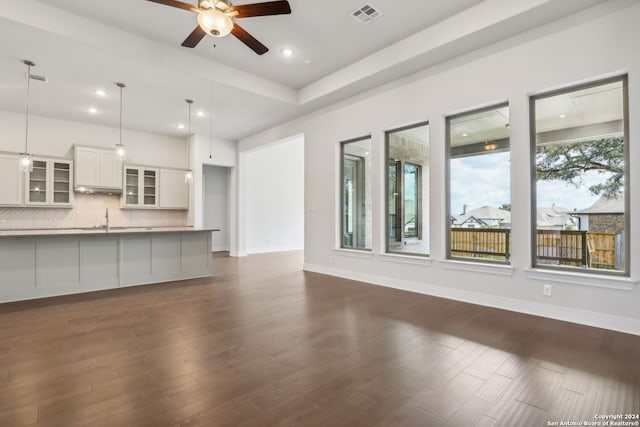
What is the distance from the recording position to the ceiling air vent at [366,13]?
3650 mm

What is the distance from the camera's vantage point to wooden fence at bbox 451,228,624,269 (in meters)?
3.27

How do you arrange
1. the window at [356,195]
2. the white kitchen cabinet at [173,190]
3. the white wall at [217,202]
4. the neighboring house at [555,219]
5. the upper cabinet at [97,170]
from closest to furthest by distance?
the neighboring house at [555,219] → the window at [356,195] → the upper cabinet at [97,170] → the white kitchen cabinet at [173,190] → the white wall at [217,202]

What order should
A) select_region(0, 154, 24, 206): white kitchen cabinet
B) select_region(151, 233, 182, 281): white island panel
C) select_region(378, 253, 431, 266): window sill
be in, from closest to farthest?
select_region(378, 253, 431, 266): window sill < select_region(151, 233, 182, 281): white island panel < select_region(0, 154, 24, 206): white kitchen cabinet

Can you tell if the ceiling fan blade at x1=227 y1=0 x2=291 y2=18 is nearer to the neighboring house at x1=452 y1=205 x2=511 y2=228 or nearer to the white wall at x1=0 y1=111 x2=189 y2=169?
the neighboring house at x1=452 y1=205 x2=511 y2=228

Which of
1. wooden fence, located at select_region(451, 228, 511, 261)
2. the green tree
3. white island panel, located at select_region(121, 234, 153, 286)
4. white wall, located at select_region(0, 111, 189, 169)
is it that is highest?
white wall, located at select_region(0, 111, 189, 169)

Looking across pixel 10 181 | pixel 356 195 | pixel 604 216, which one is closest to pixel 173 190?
pixel 10 181

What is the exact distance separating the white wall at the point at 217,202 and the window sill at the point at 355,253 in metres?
4.77

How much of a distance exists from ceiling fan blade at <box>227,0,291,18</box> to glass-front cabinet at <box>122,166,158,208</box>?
5922 mm

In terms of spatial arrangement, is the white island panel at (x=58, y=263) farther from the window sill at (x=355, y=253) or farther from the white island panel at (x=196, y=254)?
the window sill at (x=355, y=253)

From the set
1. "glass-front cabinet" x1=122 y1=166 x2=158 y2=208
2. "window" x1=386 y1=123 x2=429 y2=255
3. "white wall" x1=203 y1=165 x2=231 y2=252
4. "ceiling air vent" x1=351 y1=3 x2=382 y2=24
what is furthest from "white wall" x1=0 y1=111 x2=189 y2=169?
"ceiling air vent" x1=351 y1=3 x2=382 y2=24

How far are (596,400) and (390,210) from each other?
11.9 feet

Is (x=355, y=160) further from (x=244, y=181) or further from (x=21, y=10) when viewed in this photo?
(x=21, y=10)

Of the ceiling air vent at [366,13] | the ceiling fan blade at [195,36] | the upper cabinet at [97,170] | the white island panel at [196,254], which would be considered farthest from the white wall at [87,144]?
the ceiling air vent at [366,13]

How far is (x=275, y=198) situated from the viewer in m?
10.3
